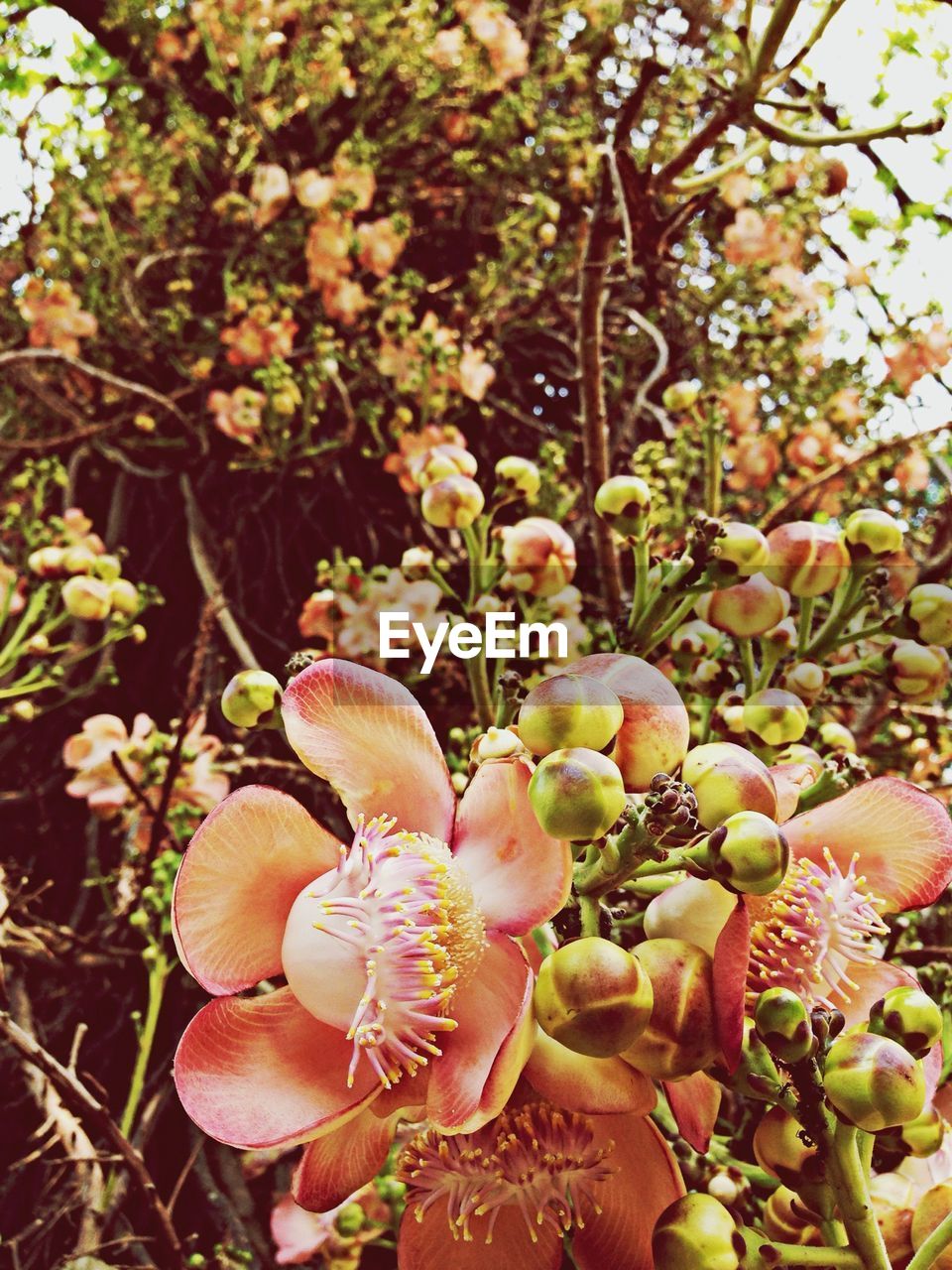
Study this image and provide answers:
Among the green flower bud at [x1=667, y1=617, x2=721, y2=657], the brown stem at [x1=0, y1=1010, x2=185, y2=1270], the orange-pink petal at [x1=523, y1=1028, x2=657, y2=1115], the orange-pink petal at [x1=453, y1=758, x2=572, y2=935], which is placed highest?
the green flower bud at [x1=667, y1=617, x2=721, y2=657]

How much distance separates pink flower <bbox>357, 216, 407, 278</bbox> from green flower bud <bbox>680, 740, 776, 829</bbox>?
1.34 metres

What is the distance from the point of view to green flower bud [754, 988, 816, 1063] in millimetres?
281

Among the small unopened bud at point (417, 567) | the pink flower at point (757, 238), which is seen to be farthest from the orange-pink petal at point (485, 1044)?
the pink flower at point (757, 238)

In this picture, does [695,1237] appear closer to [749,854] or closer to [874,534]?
[749,854]

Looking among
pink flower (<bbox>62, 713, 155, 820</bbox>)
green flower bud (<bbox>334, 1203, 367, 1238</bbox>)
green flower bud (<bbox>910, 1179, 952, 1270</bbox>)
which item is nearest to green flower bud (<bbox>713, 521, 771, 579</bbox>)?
green flower bud (<bbox>910, 1179, 952, 1270</bbox>)

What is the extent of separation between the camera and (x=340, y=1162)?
1.13 feet

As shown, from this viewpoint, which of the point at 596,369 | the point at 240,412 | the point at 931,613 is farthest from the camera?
the point at 240,412

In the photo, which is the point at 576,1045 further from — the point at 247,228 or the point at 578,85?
the point at 578,85

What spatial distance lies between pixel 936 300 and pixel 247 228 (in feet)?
3.49

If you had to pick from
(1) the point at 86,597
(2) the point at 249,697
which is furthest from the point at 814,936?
(1) the point at 86,597

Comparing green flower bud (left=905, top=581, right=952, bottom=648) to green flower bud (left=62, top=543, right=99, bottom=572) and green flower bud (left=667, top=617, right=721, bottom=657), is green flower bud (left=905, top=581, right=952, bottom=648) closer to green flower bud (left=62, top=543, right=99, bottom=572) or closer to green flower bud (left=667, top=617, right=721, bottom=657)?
green flower bud (left=667, top=617, right=721, bottom=657)

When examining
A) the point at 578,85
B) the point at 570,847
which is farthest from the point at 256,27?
the point at 570,847

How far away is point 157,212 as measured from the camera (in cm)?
166

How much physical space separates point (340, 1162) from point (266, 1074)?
5cm
